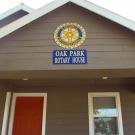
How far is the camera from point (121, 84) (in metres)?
5.61

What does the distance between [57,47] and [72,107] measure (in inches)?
84.6

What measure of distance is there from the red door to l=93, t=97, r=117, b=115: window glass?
5.38 ft

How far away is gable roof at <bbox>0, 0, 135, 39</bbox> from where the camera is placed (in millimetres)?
4227

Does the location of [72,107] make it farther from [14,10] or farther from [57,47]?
[14,10]

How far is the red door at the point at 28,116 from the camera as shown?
5500mm

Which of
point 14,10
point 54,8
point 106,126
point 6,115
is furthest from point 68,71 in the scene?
point 14,10

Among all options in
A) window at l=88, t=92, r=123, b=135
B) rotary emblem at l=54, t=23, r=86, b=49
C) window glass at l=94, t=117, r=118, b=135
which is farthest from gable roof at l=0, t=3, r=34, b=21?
window glass at l=94, t=117, r=118, b=135

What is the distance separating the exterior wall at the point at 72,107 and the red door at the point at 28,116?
27cm

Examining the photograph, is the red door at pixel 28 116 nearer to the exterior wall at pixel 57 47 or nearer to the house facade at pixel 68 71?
the house facade at pixel 68 71

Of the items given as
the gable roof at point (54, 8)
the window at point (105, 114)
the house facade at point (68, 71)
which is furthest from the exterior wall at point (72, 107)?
the gable roof at point (54, 8)

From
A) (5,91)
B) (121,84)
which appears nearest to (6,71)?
(5,91)

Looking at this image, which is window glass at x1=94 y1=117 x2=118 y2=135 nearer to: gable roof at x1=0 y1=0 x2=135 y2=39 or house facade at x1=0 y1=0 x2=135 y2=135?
house facade at x1=0 y1=0 x2=135 y2=135

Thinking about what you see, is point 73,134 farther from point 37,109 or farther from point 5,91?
point 5,91

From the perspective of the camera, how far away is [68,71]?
409cm
